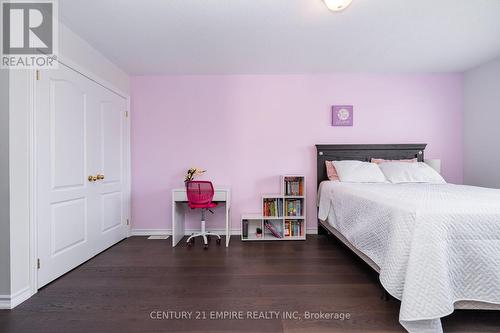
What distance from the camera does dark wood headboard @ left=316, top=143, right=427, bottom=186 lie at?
3340 millimetres

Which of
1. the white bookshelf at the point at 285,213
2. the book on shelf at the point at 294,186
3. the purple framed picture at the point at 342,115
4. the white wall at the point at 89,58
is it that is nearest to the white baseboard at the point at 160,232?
the white bookshelf at the point at 285,213

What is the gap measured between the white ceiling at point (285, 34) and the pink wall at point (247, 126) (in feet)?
0.79

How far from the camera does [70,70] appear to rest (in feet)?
7.32

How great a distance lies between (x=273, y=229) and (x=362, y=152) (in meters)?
1.70

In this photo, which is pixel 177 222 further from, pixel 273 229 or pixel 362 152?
pixel 362 152

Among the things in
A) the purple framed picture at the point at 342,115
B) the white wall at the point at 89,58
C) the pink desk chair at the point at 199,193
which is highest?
the white wall at the point at 89,58

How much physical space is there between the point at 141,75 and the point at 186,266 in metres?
2.76

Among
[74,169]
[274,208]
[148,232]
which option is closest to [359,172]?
[274,208]

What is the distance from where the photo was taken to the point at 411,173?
9.57ft

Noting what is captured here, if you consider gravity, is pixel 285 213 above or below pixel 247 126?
below

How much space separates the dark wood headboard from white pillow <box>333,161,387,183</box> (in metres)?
0.24

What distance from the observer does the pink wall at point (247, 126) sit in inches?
134

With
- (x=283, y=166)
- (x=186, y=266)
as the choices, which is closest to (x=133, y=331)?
(x=186, y=266)

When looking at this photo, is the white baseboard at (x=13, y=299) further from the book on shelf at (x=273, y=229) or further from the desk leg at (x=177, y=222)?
the book on shelf at (x=273, y=229)
